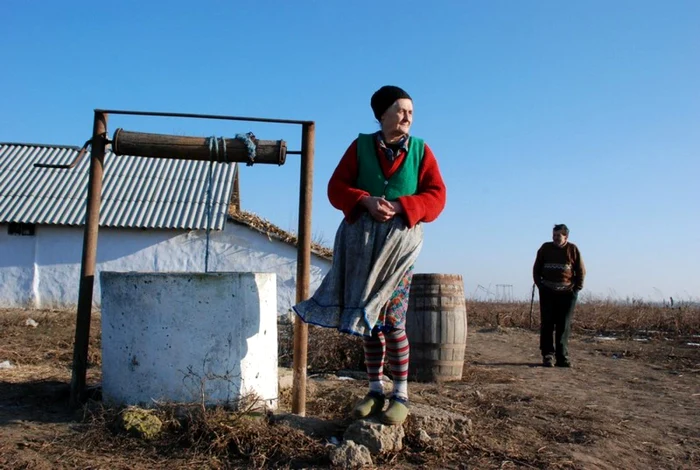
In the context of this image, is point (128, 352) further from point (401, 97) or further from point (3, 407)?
point (401, 97)

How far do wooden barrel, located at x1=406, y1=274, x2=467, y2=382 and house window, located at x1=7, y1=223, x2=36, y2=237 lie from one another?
37.3 feet

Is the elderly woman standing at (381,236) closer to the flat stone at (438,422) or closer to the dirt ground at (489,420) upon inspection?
the flat stone at (438,422)

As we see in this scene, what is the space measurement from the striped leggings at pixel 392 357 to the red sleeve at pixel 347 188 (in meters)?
0.68

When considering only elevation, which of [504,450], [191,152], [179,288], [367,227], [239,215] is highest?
[239,215]

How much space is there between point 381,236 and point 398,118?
67 centimetres

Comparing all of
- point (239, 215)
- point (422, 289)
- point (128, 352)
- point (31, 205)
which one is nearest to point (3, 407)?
point (128, 352)

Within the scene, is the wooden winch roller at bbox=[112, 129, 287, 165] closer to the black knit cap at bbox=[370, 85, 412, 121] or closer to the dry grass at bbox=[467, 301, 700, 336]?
the black knit cap at bbox=[370, 85, 412, 121]

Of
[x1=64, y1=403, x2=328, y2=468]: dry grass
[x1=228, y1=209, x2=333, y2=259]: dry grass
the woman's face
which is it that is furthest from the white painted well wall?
[x1=228, y1=209, x2=333, y2=259]: dry grass

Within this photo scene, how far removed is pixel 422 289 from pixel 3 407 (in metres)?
3.65

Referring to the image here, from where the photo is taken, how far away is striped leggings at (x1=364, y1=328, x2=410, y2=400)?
3357 millimetres

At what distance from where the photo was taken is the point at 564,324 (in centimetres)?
760

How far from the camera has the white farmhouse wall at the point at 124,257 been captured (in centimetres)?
1377

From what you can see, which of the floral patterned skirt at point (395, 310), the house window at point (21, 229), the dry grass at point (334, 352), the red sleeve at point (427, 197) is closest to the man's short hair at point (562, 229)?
the dry grass at point (334, 352)

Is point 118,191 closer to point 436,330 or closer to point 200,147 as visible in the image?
point 436,330
